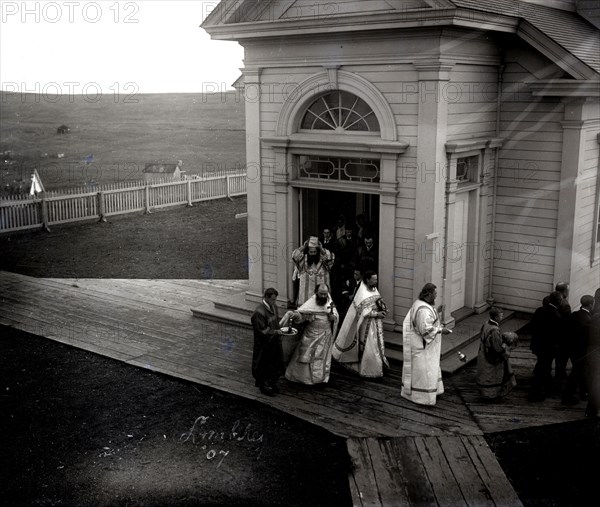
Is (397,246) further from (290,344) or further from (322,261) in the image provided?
(290,344)

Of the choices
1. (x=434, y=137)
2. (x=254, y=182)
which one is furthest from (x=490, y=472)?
(x=254, y=182)

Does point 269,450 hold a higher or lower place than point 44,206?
lower

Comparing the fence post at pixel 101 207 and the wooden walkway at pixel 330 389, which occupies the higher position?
the fence post at pixel 101 207

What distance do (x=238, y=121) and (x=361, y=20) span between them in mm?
37555

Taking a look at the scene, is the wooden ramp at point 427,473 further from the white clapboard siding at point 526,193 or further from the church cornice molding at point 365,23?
the church cornice molding at point 365,23

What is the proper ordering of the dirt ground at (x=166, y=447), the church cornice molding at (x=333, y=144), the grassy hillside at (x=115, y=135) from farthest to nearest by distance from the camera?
the grassy hillside at (x=115, y=135) → the church cornice molding at (x=333, y=144) → the dirt ground at (x=166, y=447)

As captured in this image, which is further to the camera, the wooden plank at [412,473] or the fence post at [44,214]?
the fence post at [44,214]

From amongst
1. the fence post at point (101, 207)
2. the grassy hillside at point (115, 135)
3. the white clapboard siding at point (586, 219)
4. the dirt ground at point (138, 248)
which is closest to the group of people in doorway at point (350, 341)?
the white clapboard siding at point (586, 219)

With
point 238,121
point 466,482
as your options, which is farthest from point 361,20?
point 238,121

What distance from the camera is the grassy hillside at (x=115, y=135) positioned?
38.2m

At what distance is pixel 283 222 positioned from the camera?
1246 centimetres

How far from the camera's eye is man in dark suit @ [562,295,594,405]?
9.30 m

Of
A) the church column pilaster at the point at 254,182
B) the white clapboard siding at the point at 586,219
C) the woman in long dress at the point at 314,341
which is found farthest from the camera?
the church column pilaster at the point at 254,182

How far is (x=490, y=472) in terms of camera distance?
785 cm
